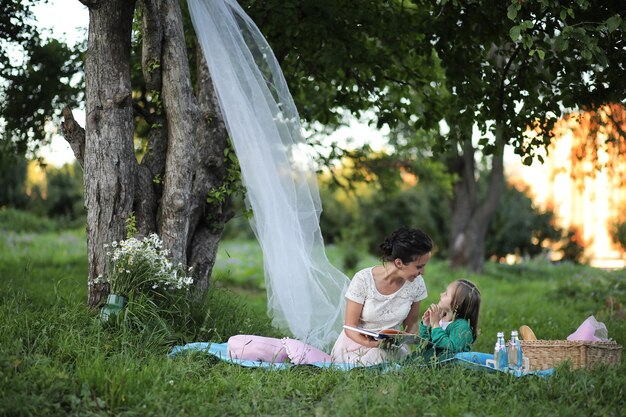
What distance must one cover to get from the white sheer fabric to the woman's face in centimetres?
110

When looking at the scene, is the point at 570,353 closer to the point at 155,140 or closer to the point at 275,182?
the point at 275,182

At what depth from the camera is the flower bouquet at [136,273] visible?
5.97 meters

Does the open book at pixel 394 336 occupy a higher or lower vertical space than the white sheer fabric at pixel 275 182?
lower

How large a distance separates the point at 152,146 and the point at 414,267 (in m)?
2.93

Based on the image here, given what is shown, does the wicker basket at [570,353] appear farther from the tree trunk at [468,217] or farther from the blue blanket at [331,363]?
the tree trunk at [468,217]

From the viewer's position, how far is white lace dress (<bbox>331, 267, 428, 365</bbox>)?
5723 mm

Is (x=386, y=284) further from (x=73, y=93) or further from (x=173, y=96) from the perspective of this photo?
(x=73, y=93)

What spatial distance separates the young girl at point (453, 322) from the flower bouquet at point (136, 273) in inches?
82.7

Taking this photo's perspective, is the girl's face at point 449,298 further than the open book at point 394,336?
Yes

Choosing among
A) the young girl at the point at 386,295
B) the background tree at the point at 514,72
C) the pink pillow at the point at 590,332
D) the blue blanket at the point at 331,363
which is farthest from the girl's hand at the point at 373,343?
the background tree at the point at 514,72

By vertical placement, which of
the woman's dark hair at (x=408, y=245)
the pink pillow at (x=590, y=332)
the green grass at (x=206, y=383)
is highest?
the woman's dark hair at (x=408, y=245)

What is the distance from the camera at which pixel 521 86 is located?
7.91 m

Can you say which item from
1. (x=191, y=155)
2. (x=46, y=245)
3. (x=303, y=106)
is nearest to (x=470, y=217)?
(x=303, y=106)

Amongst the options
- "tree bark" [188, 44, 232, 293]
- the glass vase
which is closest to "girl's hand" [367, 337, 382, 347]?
the glass vase
